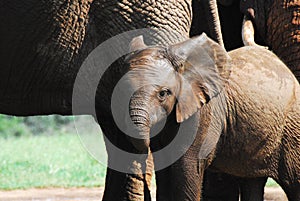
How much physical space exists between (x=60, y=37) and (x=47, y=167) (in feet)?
18.0

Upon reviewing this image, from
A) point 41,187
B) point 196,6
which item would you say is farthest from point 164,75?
point 41,187

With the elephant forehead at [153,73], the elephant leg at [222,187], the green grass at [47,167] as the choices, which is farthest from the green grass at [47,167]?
the elephant forehead at [153,73]

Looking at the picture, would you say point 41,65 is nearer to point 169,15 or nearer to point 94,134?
point 169,15

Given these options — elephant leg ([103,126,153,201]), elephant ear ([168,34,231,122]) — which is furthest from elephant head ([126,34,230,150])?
elephant leg ([103,126,153,201])

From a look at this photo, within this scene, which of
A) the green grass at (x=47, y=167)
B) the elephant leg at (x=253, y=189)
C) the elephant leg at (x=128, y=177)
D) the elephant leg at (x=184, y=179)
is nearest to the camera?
the elephant leg at (x=184, y=179)

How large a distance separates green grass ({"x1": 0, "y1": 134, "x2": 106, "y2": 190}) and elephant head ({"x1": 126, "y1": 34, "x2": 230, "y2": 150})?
418 cm

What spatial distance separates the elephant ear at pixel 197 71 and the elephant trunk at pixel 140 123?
1.09 ft

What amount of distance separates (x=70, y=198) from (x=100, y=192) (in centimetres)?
44

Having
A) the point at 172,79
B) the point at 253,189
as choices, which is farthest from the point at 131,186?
the point at 172,79

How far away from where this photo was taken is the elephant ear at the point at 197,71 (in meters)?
5.65

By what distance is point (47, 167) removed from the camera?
11625mm

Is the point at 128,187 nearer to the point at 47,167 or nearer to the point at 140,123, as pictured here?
the point at 140,123

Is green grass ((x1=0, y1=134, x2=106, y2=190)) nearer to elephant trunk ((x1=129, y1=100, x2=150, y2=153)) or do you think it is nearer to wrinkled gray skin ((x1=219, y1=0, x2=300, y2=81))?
wrinkled gray skin ((x1=219, y1=0, x2=300, y2=81))

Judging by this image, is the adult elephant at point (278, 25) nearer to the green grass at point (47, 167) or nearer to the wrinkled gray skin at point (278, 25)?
the wrinkled gray skin at point (278, 25)
